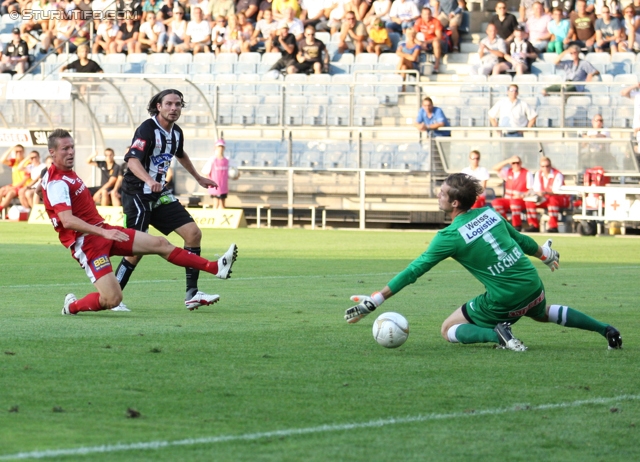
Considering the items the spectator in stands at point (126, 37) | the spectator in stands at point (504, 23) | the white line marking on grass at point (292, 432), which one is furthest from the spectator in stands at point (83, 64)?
the white line marking on grass at point (292, 432)

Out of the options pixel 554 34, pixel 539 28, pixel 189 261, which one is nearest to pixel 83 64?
pixel 539 28

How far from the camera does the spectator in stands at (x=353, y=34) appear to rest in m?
28.3

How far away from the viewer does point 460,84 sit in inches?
1003

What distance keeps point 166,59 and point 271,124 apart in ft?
16.2

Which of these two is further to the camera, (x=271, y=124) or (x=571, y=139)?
(x=271, y=124)

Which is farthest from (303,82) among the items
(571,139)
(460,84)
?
(571,139)

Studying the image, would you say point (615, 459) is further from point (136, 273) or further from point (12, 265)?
point (12, 265)

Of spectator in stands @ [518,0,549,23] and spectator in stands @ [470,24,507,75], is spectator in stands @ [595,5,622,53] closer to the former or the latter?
spectator in stands @ [518,0,549,23]

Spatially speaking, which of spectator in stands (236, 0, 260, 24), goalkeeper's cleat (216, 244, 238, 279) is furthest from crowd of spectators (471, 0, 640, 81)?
goalkeeper's cleat (216, 244, 238, 279)

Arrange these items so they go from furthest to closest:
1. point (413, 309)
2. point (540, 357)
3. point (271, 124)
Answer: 1. point (271, 124)
2. point (413, 309)
3. point (540, 357)

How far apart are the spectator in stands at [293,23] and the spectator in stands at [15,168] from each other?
7.40 m

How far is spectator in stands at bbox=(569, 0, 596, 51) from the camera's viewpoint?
85.8 feet

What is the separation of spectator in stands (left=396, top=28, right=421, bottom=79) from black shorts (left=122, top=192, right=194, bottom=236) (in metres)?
17.5

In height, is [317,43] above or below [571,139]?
above
